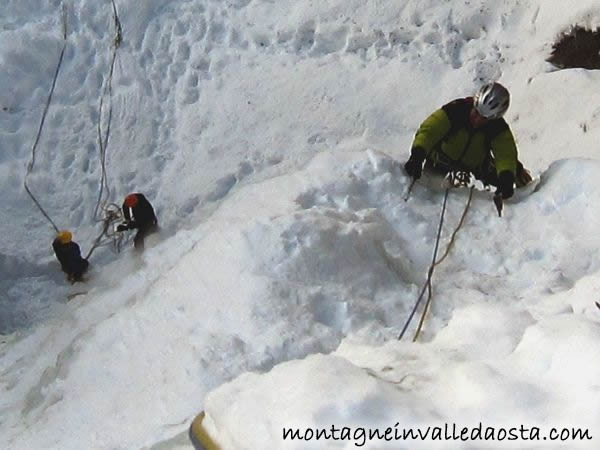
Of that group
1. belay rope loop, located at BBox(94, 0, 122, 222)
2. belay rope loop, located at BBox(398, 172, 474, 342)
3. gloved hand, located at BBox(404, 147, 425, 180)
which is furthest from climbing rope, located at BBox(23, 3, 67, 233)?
belay rope loop, located at BBox(398, 172, 474, 342)

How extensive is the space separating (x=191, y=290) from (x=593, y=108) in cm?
430

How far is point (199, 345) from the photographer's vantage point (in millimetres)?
4691

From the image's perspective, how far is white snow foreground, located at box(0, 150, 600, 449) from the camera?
289cm

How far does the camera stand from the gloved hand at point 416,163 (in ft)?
19.2

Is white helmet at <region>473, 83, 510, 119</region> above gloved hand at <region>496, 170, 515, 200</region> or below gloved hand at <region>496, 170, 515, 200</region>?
above

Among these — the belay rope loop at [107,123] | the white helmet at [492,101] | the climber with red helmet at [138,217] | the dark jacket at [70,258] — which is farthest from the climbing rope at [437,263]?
the belay rope loop at [107,123]

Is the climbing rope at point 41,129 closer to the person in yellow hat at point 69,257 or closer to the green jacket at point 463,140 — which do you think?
the person in yellow hat at point 69,257

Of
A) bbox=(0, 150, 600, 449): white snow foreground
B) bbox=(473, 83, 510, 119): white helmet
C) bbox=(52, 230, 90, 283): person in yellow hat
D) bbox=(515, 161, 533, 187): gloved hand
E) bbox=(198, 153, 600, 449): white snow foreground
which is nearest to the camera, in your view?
bbox=(198, 153, 600, 449): white snow foreground

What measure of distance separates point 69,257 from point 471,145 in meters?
3.59

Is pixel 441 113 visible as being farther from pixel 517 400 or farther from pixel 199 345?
pixel 517 400

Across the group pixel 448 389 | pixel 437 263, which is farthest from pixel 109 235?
pixel 448 389

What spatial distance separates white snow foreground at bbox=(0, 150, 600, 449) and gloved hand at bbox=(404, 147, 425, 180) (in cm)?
8

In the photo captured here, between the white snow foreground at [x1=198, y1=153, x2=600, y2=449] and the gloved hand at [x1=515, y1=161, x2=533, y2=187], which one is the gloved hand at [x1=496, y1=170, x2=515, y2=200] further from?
the white snow foreground at [x1=198, y1=153, x2=600, y2=449]

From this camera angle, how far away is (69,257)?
23.0ft
